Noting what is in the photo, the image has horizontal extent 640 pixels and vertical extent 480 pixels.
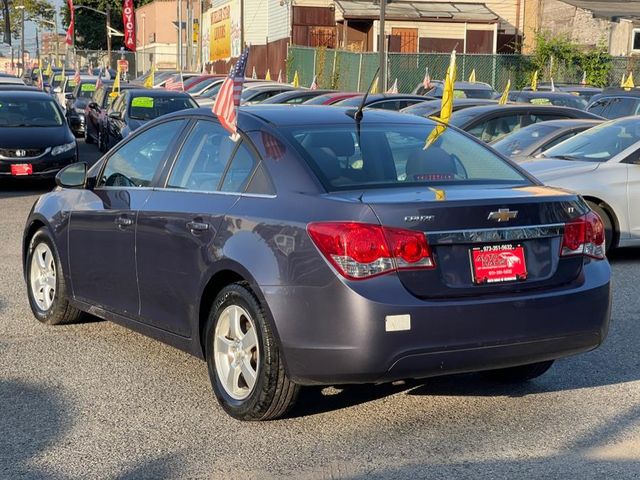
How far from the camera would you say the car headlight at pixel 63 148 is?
1737 cm

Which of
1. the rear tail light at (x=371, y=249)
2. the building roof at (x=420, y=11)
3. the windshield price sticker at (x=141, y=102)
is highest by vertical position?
the building roof at (x=420, y=11)

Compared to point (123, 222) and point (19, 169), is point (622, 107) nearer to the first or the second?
point (19, 169)

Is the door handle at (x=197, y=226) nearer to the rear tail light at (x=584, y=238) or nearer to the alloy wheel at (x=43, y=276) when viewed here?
the rear tail light at (x=584, y=238)

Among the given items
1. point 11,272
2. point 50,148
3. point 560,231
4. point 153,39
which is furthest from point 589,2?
point 153,39

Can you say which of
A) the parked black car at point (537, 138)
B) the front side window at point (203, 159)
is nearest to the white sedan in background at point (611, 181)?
the parked black car at point (537, 138)

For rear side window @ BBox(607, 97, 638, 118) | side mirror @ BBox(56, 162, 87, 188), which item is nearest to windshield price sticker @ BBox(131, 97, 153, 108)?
rear side window @ BBox(607, 97, 638, 118)

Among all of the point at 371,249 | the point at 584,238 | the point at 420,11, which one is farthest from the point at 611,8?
the point at 371,249

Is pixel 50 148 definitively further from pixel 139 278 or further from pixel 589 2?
pixel 589 2

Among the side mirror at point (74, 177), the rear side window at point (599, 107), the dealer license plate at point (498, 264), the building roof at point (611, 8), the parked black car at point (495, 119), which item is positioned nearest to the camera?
the dealer license plate at point (498, 264)

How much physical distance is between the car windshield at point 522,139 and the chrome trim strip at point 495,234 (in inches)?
307

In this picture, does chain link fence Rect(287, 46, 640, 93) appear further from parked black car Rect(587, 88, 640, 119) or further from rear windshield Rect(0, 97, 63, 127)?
rear windshield Rect(0, 97, 63, 127)

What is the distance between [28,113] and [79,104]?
12.5 m

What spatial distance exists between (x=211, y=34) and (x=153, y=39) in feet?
93.9

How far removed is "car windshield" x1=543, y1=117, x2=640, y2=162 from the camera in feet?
36.9
